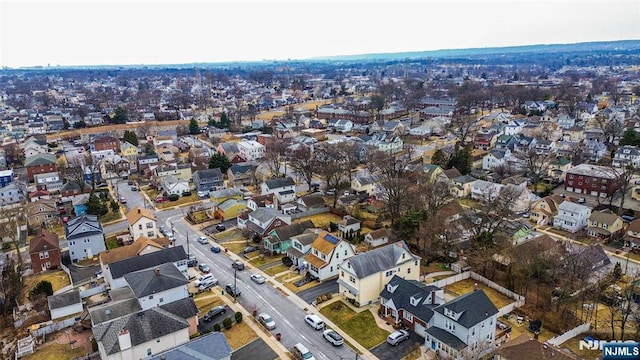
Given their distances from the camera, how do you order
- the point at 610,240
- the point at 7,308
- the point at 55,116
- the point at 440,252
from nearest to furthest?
the point at 7,308 < the point at 440,252 < the point at 610,240 < the point at 55,116

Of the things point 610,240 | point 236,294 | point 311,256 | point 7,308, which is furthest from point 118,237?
point 610,240

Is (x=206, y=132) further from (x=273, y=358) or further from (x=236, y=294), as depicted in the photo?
(x=273, y=358)

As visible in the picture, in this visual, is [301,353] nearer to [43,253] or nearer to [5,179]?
[43,253]

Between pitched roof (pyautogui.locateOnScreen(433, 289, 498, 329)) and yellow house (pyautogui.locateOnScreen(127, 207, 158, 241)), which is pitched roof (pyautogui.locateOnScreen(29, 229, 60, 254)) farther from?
pitched roof (pyautogui.locateOnScreen(433, 289, 498, 329))

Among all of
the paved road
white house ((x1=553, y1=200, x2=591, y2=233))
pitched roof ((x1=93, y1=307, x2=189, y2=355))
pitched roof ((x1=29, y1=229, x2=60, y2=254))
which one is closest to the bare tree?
pitched roof ((x1=29, y1=229, x2=60, y2=254))

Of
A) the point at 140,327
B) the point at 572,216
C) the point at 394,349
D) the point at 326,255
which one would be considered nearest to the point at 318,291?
the point at 326,255

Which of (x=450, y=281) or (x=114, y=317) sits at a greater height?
(x=114, y=317)

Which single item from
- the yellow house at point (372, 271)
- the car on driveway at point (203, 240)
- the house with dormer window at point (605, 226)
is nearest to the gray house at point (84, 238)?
the car on driveway at point (203, 240)
